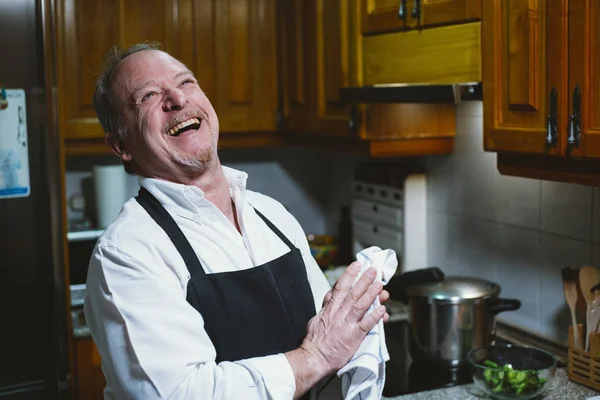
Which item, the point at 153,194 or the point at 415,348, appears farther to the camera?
the point at 415,348

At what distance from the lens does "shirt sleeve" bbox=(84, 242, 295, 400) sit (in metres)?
1.23

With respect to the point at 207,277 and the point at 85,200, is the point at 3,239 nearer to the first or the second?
the point at 85,200

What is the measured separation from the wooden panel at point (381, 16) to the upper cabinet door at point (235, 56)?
72cm

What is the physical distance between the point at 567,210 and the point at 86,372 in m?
1.58

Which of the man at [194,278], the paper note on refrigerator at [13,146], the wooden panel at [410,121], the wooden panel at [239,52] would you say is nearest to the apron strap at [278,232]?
the man at [194,278]

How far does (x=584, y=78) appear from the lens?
1.48 metres

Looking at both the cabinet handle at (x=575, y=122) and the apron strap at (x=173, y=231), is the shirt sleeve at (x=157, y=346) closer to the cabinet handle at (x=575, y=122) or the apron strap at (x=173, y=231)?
the apron strap at (x=173, y=231)

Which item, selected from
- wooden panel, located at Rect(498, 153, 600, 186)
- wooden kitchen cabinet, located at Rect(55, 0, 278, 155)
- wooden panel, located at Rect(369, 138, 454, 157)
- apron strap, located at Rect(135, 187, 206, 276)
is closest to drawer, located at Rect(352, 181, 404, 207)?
wooden panel, located at Rect(369, 138, 454, 157)

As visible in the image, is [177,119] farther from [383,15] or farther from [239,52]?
[239,52]

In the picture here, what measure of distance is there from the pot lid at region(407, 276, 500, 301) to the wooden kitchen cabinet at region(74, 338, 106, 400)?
3.55ft

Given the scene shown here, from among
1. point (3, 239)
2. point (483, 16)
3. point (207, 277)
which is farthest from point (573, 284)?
point (3, 239)

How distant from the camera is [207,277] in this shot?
55.2 inches

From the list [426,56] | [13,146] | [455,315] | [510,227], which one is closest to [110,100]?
[426,56]

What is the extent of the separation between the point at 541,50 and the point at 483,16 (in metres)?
0.21
